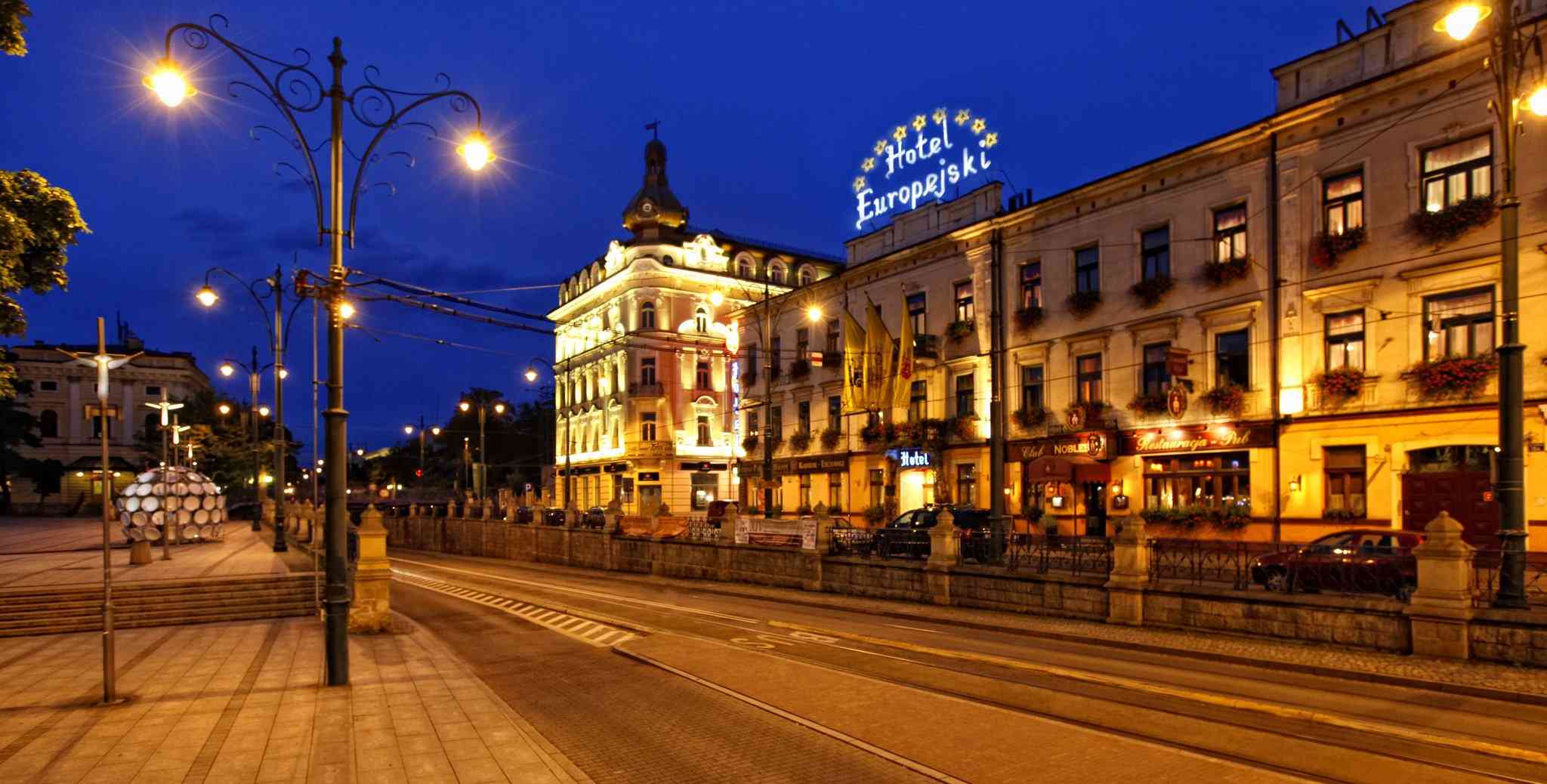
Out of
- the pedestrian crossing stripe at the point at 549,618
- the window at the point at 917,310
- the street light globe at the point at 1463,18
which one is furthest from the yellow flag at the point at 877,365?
the street light globe at the point at 1463,18

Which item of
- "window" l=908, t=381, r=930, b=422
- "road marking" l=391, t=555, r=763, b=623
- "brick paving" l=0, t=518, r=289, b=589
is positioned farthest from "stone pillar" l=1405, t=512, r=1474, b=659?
"brick paving" l=0, t=518, r=289, b=589

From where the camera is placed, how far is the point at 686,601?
1011 inches

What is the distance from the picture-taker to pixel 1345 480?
Result: 80.1 ft

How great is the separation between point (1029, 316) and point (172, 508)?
32.4 metres

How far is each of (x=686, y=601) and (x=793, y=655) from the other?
34.7ft

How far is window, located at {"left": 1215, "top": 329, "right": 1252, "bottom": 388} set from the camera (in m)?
27.1

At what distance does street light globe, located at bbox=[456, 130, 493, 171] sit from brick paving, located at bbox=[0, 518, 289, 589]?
51.0 ft

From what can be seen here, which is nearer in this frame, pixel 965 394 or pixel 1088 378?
pixel 1088 378

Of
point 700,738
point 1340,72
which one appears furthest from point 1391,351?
point 700,738

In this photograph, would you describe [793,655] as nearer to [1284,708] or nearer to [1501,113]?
[1284,708]

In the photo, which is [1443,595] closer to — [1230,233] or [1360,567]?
[1360,567]

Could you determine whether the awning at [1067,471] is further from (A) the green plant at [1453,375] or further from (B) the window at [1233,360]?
(A) the green plant at [1453,375]

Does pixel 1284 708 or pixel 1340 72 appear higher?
pixel 1340 72

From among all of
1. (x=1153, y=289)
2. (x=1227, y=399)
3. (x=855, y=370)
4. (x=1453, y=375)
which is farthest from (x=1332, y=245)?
(x=855, y=370)
